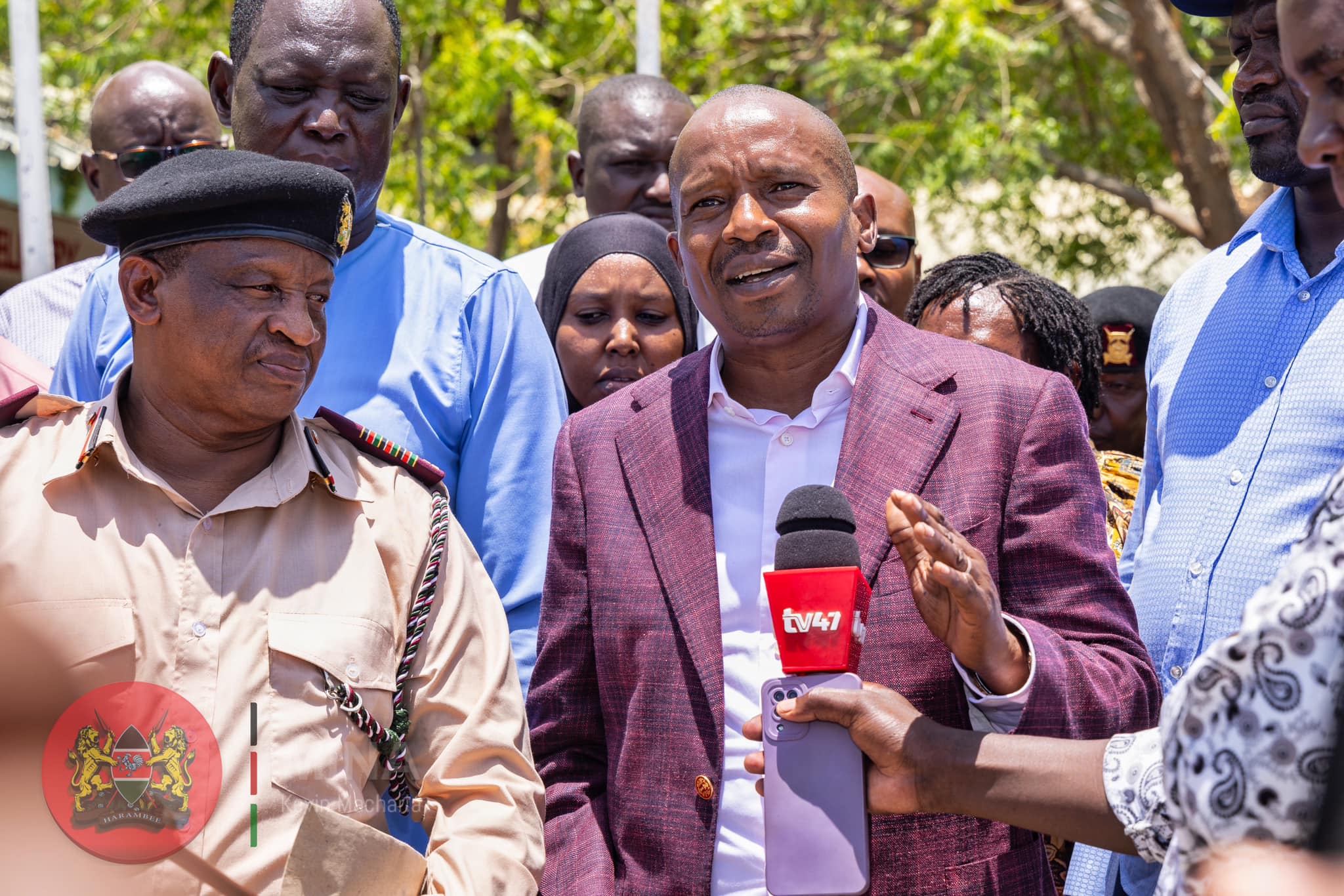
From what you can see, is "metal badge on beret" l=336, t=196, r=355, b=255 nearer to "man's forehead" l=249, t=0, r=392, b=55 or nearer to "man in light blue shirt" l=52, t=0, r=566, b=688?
"man in light blue shirt" l=52, t=0, r=566, b=688

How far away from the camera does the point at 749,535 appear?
2980 mm

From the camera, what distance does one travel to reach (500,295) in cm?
369

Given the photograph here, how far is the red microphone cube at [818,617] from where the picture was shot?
230 cm

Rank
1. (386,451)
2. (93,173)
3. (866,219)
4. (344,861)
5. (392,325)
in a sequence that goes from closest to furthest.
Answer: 1. (344,861)
2. (386,451)
3. (866,219)
4. (392,325)
5. (93,173)

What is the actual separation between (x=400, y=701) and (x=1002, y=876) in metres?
1.14

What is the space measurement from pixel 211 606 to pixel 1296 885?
6.09ft

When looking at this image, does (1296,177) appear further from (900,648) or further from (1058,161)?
(1058,161)

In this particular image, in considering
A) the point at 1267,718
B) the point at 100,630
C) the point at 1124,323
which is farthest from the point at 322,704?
the point at 1124,323

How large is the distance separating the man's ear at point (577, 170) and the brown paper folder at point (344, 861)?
12.9ft

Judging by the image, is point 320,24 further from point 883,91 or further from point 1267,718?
point 883,91

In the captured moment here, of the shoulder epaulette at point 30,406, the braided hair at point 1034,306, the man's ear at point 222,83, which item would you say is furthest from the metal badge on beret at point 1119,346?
the shoulder epaulette at point 30,406

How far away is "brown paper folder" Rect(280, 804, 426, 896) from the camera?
2508 mm

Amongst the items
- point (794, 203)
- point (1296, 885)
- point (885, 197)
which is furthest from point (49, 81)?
point (1296, 885)

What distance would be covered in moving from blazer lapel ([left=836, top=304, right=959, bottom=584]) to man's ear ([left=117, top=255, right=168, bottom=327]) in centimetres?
136
